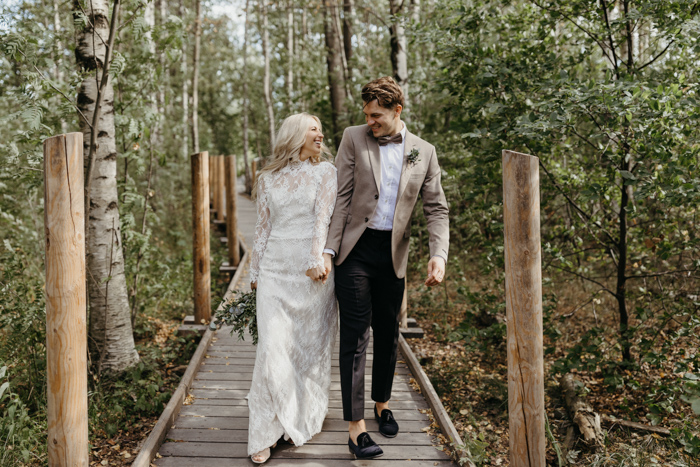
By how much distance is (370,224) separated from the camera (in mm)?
3074

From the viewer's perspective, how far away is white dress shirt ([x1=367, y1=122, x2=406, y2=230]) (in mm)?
3088

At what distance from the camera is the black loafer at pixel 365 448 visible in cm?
309

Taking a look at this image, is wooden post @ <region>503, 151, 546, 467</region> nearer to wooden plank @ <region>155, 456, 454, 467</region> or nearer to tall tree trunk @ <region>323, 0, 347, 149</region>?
wooden plank @ <region>155, 456, 454, 467</region>

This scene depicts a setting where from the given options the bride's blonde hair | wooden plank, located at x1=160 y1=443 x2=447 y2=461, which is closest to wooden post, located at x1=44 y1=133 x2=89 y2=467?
wooden plank, located at x1=160 y1=443 x2=447 y2=461

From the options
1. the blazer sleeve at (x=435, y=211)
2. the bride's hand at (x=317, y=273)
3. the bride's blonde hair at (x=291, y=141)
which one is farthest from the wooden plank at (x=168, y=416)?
the blazer sleeve at (x=435, y=211)

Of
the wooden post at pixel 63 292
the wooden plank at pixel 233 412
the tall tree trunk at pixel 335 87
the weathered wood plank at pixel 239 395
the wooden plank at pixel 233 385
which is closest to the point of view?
the wooden post at pixel 63 292

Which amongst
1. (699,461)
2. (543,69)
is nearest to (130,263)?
(543,69)

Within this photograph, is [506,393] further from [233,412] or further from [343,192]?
[343,192]

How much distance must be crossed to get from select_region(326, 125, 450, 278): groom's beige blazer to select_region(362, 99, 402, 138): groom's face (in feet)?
0.26

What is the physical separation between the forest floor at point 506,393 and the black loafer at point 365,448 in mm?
569

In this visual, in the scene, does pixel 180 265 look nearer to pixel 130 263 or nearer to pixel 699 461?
pixel 130 263

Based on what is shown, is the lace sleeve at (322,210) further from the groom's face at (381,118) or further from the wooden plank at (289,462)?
the wooden plank at (289,462)

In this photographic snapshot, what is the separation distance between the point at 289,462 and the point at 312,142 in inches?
75.7

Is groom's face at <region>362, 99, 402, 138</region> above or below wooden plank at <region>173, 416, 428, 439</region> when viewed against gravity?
above
